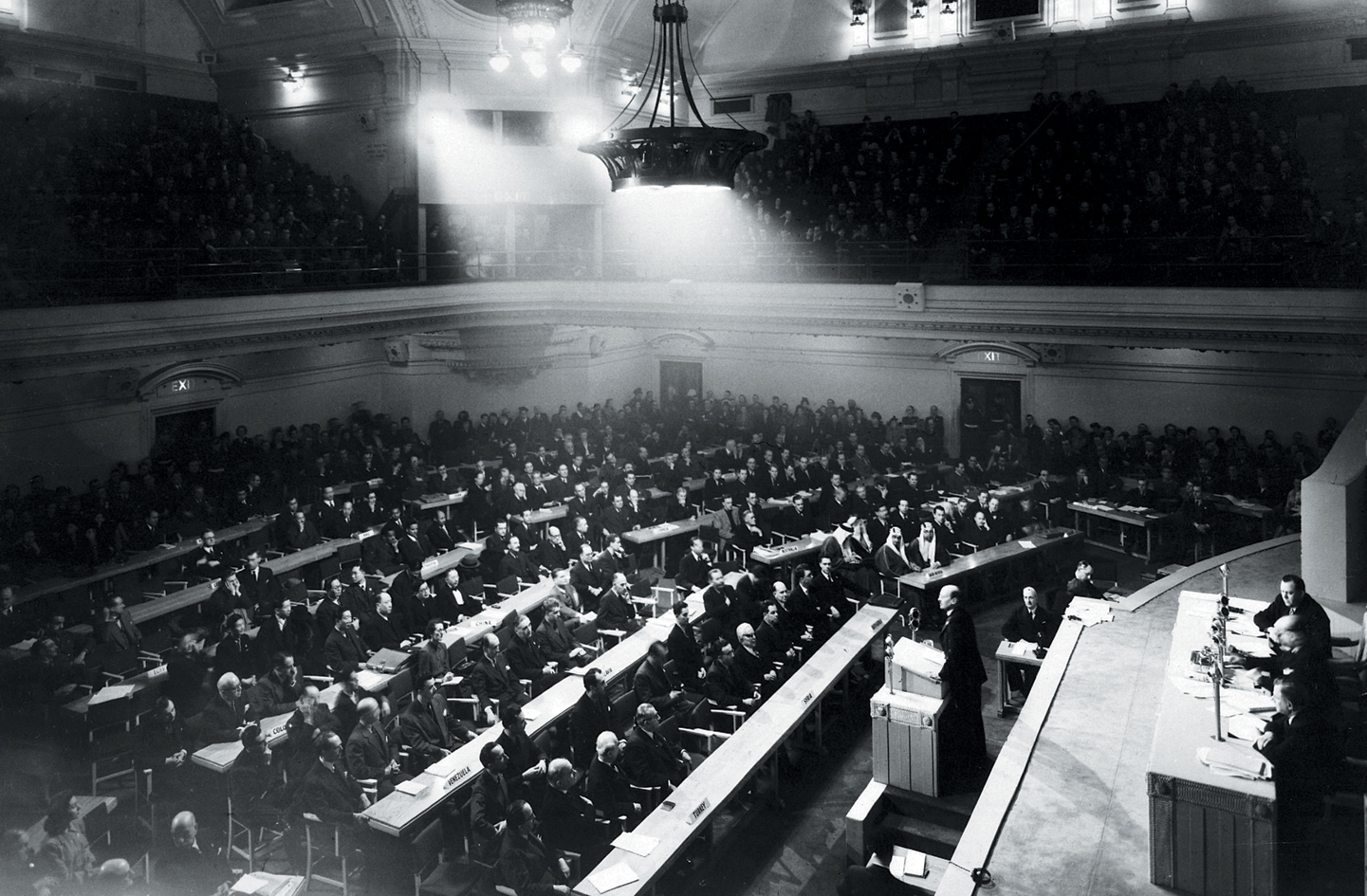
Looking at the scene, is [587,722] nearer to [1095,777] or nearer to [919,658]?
[919,658]

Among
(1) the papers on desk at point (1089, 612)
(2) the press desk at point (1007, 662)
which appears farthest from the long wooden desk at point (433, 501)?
(1) the papers on desk at point (1089, 612)

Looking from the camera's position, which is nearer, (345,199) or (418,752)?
(418,752)

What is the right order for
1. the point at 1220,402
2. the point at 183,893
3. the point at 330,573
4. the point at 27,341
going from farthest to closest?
1. the point at 1220,402
2. the point at 330,573
3. the point at 27,341
4. the point at 183,893

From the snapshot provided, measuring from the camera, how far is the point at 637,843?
654 centimetres

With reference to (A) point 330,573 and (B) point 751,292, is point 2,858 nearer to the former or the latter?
(A) point 330,573

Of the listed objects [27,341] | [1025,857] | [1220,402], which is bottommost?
[1025,857]

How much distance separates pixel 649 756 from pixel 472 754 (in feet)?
4.65

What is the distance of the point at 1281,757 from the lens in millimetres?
5555

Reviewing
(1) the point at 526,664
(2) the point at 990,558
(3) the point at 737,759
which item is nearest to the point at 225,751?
(1) the point at 526,664

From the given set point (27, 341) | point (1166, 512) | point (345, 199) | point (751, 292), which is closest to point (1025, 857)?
point (1166, 512)

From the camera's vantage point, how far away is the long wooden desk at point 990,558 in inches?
462

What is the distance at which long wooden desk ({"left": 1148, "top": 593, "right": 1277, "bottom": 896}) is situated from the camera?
512cm

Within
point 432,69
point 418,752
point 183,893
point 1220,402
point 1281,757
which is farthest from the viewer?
point 432,69

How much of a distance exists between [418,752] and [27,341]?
7.37m
